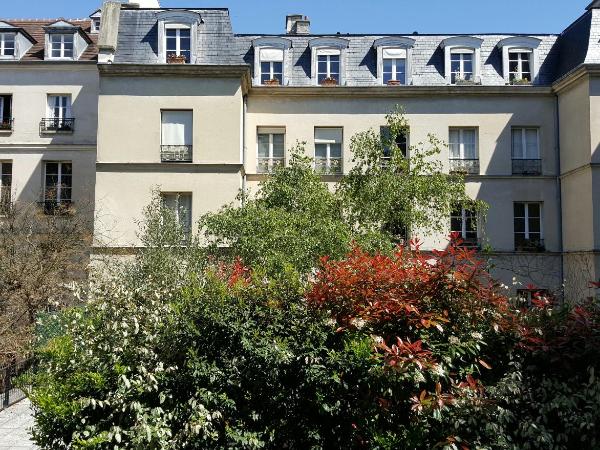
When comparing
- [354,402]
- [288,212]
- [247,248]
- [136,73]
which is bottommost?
[354,402]

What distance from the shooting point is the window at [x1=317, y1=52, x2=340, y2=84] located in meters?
25.3

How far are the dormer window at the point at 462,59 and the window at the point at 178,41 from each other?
35.9ft

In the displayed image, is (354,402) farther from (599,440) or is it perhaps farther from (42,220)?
(42,220)

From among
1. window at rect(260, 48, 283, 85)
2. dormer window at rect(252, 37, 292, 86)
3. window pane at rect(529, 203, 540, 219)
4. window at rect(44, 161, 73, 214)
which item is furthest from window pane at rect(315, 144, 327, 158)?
window at rect(44, 161, 73, 214)

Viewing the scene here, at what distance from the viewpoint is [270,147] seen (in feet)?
81.8

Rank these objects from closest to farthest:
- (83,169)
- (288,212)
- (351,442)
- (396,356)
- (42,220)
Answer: (396,356) → (351,442) → (288,212) → (42,220) → (83,169)

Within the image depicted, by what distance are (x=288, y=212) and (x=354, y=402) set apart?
11.7 meters

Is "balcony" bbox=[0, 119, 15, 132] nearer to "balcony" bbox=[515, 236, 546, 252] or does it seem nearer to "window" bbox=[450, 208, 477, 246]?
"window" bbox=[450, 208, 477, 246]

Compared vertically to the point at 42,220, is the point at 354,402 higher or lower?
lower

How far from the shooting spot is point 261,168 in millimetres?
24656

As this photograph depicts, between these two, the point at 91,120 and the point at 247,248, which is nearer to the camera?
the point at 247,248

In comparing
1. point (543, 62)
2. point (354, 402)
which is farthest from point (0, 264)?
point (543, 62)

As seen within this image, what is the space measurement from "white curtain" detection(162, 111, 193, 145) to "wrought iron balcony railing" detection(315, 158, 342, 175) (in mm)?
5620

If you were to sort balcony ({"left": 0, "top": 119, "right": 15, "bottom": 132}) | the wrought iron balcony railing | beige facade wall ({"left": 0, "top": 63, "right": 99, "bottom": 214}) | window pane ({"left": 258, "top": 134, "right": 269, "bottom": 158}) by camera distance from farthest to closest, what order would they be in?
balcony ({"left": 0, "top": 119, "right": 15, "bottom": 132}) → beige facade wall ({"left": 0, "top": 63, "right": 99, "bottom": 214}) → window pane ({"left": 258, "top": 134, "right": 269, "bottom": 158}) → the wrought iron balcony railing
